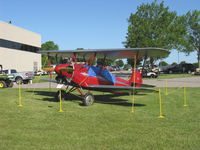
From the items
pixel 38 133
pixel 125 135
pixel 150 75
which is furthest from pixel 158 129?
pixel 150 75

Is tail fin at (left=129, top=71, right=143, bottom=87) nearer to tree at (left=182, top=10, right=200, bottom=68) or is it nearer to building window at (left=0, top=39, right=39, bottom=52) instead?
building window at (left=0, top=39, right=39, bottom=52)

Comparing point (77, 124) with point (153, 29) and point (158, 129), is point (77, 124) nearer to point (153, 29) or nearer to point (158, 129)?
A: point (158, 129)

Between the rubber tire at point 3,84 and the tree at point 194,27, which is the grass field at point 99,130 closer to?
the rubber tire at point 3,84

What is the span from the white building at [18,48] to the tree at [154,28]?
2147cm

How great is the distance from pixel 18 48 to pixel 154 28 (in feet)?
89.9

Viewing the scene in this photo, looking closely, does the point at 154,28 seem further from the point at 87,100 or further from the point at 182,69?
the point at 87,100

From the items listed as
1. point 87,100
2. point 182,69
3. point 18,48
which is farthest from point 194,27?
point 87,100

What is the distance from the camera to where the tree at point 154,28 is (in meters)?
45.2

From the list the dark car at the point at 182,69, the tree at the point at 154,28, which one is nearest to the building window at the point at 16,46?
the tree at the point at 154,28

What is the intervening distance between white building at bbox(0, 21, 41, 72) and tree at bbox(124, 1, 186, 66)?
21.5 m

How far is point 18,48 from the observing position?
49656mm

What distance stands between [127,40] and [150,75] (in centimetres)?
1181

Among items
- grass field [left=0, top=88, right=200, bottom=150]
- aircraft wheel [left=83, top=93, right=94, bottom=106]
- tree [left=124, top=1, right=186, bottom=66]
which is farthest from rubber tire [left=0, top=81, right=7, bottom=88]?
tree [left=124, top=1, right=186, bottom=66]

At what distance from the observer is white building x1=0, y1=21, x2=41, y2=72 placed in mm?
43725
